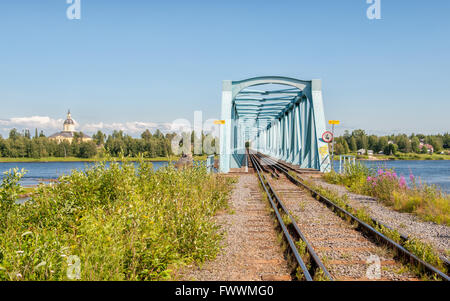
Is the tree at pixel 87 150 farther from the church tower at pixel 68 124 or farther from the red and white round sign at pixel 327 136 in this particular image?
the church tower at pixel 68 124

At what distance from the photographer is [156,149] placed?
173ft

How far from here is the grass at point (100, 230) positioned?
350cm

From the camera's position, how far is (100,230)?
4.03 metres

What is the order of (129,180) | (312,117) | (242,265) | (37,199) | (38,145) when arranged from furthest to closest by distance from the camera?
(38,145) < (312,117) < (129,180) < (37,199) < (242,265)

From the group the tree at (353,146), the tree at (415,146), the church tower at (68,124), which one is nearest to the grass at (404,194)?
the tree at (353,146)

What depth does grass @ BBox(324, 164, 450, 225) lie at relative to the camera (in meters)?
8.20

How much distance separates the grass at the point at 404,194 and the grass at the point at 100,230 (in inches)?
219

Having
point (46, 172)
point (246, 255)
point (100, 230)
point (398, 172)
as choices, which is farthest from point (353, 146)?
point (100, 230)

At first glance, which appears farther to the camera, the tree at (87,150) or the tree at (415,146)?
the tree at (415,146)

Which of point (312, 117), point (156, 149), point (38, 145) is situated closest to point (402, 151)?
point (156, 149)
